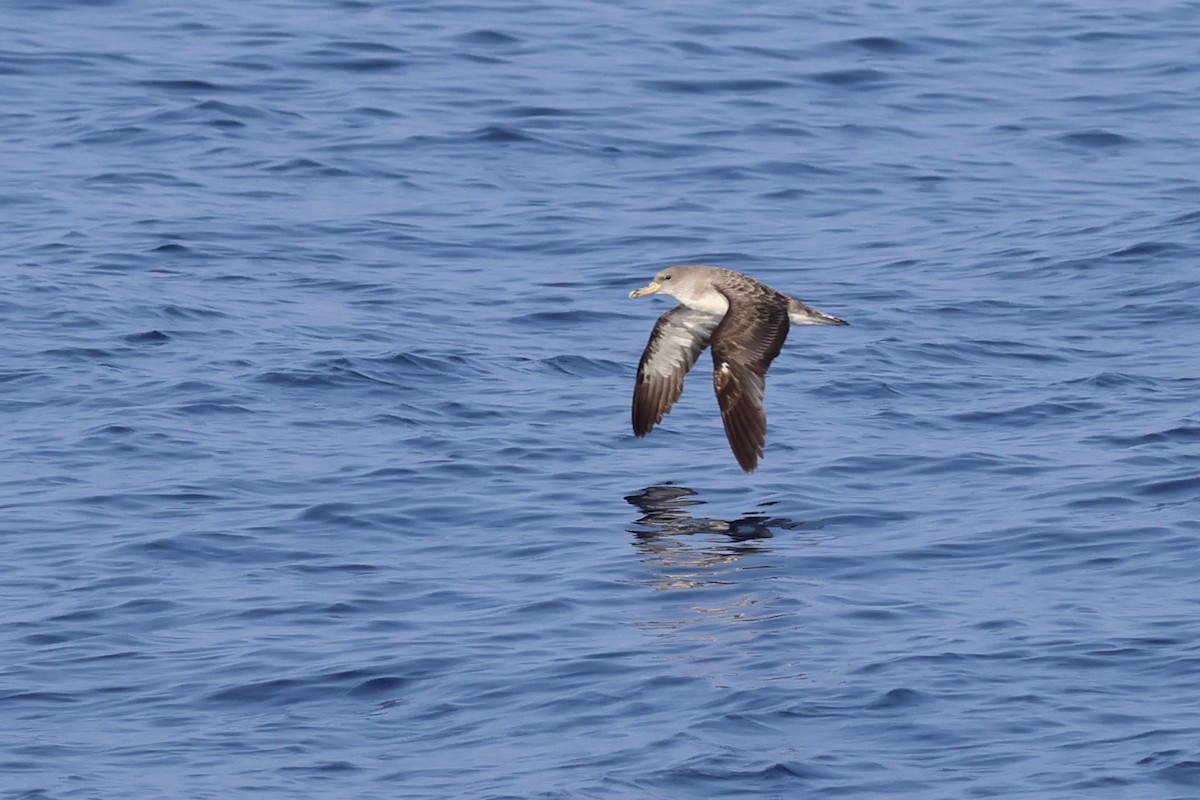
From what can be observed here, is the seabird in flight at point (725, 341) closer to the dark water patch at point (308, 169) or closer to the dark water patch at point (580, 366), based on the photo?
the dark water patch at point (580, 366)

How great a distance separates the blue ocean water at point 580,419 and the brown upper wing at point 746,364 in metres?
0.48

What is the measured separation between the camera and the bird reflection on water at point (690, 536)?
11047 mm

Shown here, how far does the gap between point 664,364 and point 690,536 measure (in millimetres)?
2053

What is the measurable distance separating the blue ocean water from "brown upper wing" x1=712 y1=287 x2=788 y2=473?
480mm

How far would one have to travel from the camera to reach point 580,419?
14062 mm

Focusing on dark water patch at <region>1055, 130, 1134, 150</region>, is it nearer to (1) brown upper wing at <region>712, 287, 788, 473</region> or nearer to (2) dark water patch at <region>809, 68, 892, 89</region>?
(2) dark water patch at <region>809, 68, 892, 89</region>

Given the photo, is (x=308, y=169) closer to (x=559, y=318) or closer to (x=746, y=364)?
(x=559, y=318)

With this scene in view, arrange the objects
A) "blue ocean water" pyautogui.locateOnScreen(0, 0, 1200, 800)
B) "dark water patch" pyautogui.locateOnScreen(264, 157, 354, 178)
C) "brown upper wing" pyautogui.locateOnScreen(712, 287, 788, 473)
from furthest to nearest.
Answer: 1. "dark water patch" pyautogui.locateOnScreen(264, 157, 354, 178)
2. "brown upper wing" pyautogui.locateOnScreen(712, 287, 788, 473)
3. "blue ocean water" pyautogui.locateOnScreen(0, 0, 1200, 800)

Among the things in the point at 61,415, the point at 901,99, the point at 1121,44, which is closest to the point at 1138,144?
the point at 901,99

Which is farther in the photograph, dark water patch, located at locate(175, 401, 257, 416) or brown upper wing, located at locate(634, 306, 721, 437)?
dark water patch, located at locate(175, 401, 257, 416)

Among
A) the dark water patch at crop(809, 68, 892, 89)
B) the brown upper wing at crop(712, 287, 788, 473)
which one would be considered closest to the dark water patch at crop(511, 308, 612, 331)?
the brown upper wing at crop(712, 287, 788, 473)

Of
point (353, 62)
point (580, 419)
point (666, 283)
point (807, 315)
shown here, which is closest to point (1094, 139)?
point (353, 62)

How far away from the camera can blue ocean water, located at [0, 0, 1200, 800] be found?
9094 mm

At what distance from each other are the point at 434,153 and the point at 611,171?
1835mm
